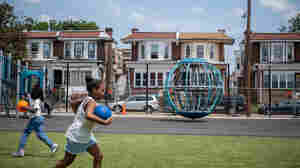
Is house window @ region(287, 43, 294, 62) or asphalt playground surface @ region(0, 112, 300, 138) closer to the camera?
asphalt playground surface @ region(0, 112, 300, 138)

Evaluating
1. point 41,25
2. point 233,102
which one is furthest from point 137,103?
point 41,25

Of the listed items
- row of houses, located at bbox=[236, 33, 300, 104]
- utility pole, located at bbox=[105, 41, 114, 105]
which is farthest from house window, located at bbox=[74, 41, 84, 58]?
row of houses, located at bbox=[236, 33, 300, 104]

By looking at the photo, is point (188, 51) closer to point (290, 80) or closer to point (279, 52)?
point (279, 52)

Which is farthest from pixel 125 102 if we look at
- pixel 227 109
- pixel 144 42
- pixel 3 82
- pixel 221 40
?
pixel 221 40

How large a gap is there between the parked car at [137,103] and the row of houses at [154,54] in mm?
10077

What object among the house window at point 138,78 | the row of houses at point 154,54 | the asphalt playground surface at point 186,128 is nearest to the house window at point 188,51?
the row of houses at point 154,54

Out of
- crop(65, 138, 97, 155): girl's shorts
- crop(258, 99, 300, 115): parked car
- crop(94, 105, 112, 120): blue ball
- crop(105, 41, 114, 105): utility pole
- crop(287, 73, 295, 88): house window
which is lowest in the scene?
crop(258, 99, 300, 115): parked car

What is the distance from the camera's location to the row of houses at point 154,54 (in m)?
38.2

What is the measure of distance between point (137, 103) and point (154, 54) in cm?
1390

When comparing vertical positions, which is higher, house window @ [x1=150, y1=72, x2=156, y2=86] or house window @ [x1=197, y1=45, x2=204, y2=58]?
house window @ [x1=197, y1=45, x2=204, y2=58]

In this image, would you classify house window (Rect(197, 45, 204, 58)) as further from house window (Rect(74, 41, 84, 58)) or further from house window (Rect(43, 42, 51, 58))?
house window (Rect(43, 42, 51, 58))

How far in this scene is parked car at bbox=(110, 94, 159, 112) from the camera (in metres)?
26.3

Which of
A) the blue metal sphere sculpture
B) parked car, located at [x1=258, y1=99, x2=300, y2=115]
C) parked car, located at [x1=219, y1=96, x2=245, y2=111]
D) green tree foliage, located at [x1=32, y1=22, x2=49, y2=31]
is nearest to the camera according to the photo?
the blue metal sphere sculpture

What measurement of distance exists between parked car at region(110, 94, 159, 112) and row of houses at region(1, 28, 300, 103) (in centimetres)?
1008
